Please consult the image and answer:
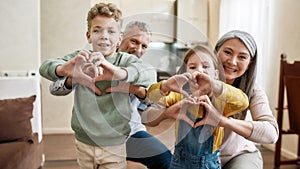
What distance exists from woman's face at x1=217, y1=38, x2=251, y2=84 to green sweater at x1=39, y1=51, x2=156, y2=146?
240 millimetres

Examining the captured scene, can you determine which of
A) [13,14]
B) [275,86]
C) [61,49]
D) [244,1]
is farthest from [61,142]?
[244,1]

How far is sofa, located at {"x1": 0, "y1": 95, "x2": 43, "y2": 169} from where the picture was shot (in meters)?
2.12

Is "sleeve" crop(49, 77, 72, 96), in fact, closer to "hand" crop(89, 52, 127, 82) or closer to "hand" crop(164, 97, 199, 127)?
"hand" crop(89, 52, 127, 82)

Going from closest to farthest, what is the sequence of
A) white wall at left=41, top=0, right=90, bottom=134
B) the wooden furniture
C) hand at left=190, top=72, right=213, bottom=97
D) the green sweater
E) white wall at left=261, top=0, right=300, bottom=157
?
hand at left=190, top=72, right=213, bottom=97 < the green sweater < the wooden furniture < white wall at left=261, top=0, right=300, bottom=157 < white wall at left=41, top=0, right=90, bottom=134

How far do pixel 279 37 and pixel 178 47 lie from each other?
3005 mm

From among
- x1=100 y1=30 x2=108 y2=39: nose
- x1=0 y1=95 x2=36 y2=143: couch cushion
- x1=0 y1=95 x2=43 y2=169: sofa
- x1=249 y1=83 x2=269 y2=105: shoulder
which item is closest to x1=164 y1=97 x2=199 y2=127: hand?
x1=100 y1=30 x2=108 y2=39: nose

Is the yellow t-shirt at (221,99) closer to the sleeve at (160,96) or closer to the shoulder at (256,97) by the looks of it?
the sleeve at (160,96)

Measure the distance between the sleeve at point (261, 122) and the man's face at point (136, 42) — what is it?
0.35m

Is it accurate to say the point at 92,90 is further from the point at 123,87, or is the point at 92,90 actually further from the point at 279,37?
the point at 279,37

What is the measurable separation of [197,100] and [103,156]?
32 cm

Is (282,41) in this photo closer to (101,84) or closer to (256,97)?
(256,97)

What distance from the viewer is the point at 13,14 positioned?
9.25ft

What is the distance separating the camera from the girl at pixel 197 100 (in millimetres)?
668

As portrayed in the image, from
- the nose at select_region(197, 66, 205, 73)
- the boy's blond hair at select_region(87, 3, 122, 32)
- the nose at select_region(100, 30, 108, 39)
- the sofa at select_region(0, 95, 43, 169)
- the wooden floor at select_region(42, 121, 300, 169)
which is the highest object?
the boy's blond hair at select_region(87, 3, 122, 32)
